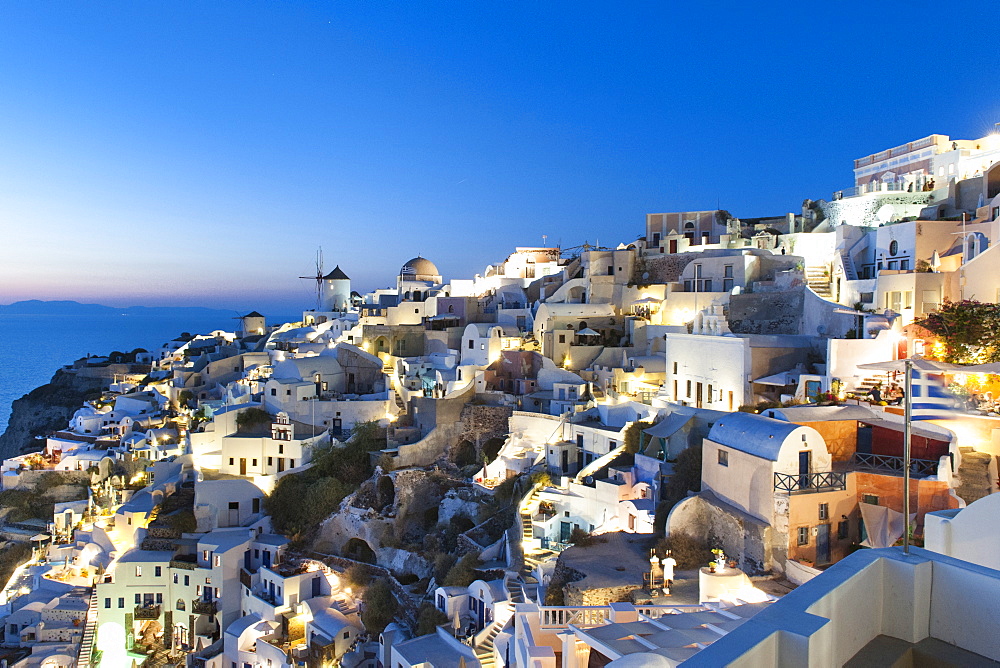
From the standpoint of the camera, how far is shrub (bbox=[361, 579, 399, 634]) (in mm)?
18781

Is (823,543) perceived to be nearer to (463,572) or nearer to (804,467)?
(804,467)

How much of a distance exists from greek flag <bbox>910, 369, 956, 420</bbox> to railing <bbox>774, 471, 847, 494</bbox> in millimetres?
2368

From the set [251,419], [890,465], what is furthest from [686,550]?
[251,419]

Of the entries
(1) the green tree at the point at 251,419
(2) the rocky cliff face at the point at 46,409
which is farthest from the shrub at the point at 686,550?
(2) the rocky cliff face at the point at 46,409

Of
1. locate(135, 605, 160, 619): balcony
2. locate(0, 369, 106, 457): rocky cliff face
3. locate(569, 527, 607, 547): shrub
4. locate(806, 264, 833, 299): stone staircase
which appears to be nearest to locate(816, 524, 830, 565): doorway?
locate(569, 527, 607, 547): shrub

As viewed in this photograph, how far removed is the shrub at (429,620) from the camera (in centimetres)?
1616

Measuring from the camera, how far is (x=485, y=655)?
1452 cm

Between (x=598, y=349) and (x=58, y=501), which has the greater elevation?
(x=598, y=349)

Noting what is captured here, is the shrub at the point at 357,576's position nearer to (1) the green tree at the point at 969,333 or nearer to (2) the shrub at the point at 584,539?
(2) the shrub at the point at 584,539

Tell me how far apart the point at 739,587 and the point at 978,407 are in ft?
22.0

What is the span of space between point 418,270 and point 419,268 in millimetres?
275

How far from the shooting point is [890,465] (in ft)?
40.2

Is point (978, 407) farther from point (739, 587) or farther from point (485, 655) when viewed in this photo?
point (485, 655)

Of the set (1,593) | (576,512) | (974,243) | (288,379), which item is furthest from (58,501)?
(974,243)
